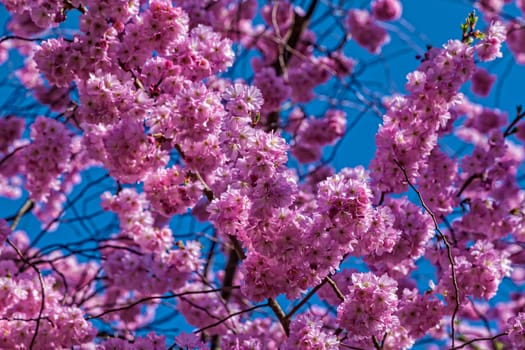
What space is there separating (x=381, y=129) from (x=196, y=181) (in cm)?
114

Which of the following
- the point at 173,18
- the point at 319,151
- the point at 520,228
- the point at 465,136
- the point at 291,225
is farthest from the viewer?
the point at 465,136

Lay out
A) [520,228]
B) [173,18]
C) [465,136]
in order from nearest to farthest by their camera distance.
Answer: [173,18]
[520,228]
[465,136]

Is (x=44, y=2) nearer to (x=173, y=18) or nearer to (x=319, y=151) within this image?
(x=173, y=18)

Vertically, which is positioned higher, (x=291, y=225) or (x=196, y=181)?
(x=196, y=181)

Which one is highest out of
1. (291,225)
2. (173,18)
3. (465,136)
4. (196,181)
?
(465,136)

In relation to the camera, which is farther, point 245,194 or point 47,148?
point 47,148

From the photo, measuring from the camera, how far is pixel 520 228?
15.6 ft

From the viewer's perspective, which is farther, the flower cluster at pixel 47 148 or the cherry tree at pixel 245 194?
Answer: the flower cluster at pixel 47 148

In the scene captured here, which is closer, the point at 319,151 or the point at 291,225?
the point at 291,225

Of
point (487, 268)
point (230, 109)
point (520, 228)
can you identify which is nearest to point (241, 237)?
point (230, 109)

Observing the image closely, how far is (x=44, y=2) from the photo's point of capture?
3.90 metres

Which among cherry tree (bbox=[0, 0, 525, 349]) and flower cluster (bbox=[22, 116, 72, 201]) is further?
flower cluster (bbox=[22, 116, 72, 201])

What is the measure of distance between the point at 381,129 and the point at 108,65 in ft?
5.37

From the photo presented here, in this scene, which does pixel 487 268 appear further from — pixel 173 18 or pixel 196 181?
pixel 173 18
